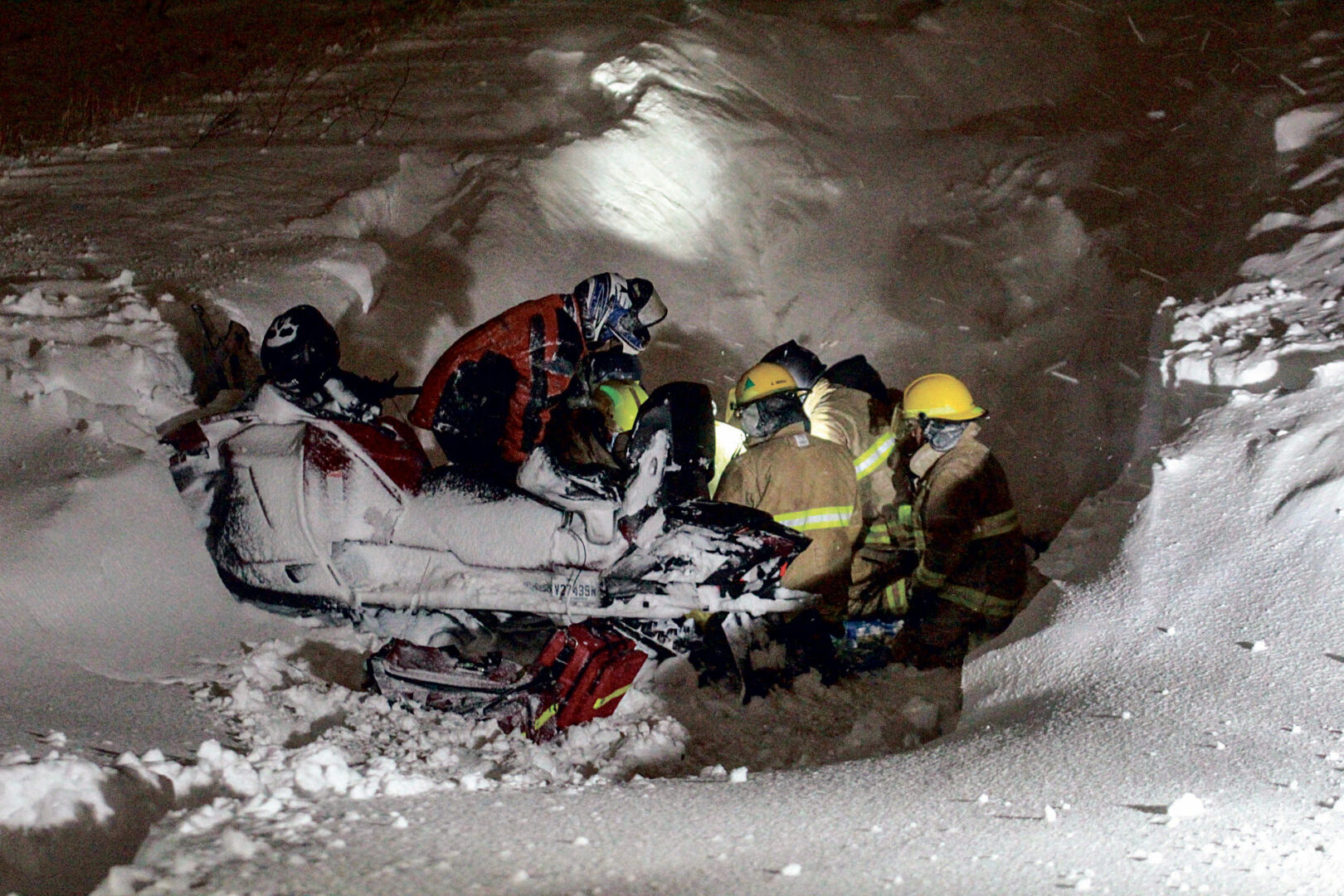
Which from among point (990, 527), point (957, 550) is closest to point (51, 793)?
point (957, 550)

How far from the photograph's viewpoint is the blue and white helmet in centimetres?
538

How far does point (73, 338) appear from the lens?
442 centimetres

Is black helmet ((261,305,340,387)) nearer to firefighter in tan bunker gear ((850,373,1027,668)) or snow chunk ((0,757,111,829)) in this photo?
snow chunk ((0,757,111,829))

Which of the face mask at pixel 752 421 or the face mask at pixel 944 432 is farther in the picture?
the face mask at pixel 752 421

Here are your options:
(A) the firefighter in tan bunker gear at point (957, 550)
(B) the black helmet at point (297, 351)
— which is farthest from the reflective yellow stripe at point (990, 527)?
(B) the black helmet at point (297, 351)

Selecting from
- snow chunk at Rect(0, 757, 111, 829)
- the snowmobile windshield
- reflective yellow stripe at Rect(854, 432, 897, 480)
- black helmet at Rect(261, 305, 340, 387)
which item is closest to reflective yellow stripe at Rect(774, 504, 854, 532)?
reflective yellow stripe at Rect(854, 432, 897, 480)

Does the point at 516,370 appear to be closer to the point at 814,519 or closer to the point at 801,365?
the point at 814,519

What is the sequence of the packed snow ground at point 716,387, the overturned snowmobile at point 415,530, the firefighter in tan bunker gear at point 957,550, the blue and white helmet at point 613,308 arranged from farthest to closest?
the blue and white helmet at point 613,308 → the firefighter in tan bunker gear at point 957,550 → the overturned snowmobile at point 415,530 → the packed snow ground at point 716,387

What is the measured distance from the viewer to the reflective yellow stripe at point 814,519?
4.90 m

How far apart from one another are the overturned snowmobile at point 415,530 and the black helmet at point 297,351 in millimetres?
105

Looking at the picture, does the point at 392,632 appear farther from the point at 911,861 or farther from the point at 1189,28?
the point at 1189,28

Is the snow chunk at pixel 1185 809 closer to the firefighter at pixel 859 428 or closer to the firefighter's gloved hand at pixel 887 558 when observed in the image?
the firefighter at pixel 859 428

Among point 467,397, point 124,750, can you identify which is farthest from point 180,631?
point 467,397

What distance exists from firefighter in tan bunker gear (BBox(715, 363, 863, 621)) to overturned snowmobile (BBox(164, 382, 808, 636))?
0.72 metres
